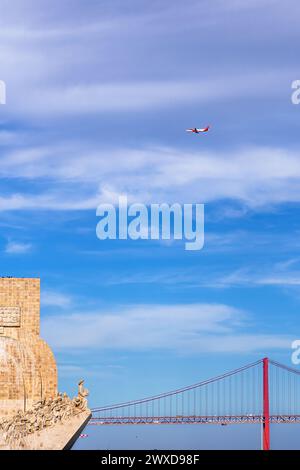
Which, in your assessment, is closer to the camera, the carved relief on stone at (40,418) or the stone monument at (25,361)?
the carved relief on stone at (40,418)

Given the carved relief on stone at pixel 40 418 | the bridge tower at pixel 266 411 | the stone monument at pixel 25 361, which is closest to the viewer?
the carved relief on stone at pixel 40 418

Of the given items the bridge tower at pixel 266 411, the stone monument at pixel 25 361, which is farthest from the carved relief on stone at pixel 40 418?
the bridge tower at pixel 266 411

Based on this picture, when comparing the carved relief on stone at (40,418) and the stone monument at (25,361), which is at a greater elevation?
the stone monument at (25,361)

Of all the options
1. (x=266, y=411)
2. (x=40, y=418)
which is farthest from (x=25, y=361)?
(x=266, y=411)

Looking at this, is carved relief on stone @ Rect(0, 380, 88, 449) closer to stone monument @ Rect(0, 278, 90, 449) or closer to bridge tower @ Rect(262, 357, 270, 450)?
stone monument @ Rect(0, 278, 90, 449)

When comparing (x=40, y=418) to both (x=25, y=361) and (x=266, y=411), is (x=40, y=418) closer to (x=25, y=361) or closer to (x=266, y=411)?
(x=25, y=361)

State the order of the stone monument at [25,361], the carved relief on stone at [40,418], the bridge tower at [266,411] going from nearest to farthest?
the carved relief on stone at [40,418]
the stone monument at [25,361]
the bridge tower at [266,411]

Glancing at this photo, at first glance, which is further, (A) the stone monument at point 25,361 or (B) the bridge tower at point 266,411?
(B) the bridge tower at point 266,411

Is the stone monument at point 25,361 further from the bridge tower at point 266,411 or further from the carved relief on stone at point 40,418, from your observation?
the bridge tower at point 266,411

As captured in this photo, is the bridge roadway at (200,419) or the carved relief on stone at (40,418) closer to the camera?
the carved relief on stone at (40,418)

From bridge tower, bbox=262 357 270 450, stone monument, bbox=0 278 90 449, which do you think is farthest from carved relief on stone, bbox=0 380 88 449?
bridge tower, bbox=262 357 270 450
